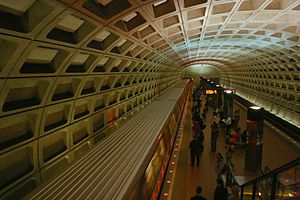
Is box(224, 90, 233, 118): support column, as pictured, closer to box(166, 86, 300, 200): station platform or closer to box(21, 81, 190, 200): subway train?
box(166, 86, 300, 200): station platform

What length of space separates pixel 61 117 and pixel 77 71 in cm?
122

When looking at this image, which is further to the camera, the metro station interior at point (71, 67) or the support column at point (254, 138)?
the support column at point (254, 138)

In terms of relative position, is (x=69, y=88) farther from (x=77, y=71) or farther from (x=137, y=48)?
(x=137, y=48)

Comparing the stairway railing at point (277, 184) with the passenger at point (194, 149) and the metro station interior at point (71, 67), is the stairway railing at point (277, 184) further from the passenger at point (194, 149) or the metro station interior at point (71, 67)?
the passenger at point (194, 149)

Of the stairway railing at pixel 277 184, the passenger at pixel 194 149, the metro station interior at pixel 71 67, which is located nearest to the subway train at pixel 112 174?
the metro station interior at pixel 71 67

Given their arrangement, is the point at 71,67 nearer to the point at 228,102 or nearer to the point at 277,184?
the point at 277,184

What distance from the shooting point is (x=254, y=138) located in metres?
9.48

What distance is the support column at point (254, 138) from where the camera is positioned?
30.5ft

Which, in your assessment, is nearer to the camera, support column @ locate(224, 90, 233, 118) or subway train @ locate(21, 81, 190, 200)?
subway train @ locate(21, 81, 190, 200)

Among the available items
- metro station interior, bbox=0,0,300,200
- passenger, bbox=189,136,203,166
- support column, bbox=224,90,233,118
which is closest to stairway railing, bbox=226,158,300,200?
metro station interior, bbox=0,0,300,200

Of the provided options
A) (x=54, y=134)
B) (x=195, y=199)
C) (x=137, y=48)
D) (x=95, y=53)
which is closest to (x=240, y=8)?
(x=137, y=48)

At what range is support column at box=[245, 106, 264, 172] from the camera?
30.5ft

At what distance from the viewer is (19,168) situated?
15.9 feet

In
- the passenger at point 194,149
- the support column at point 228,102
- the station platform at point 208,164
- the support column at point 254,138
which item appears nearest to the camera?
the station platform at point 208,164
